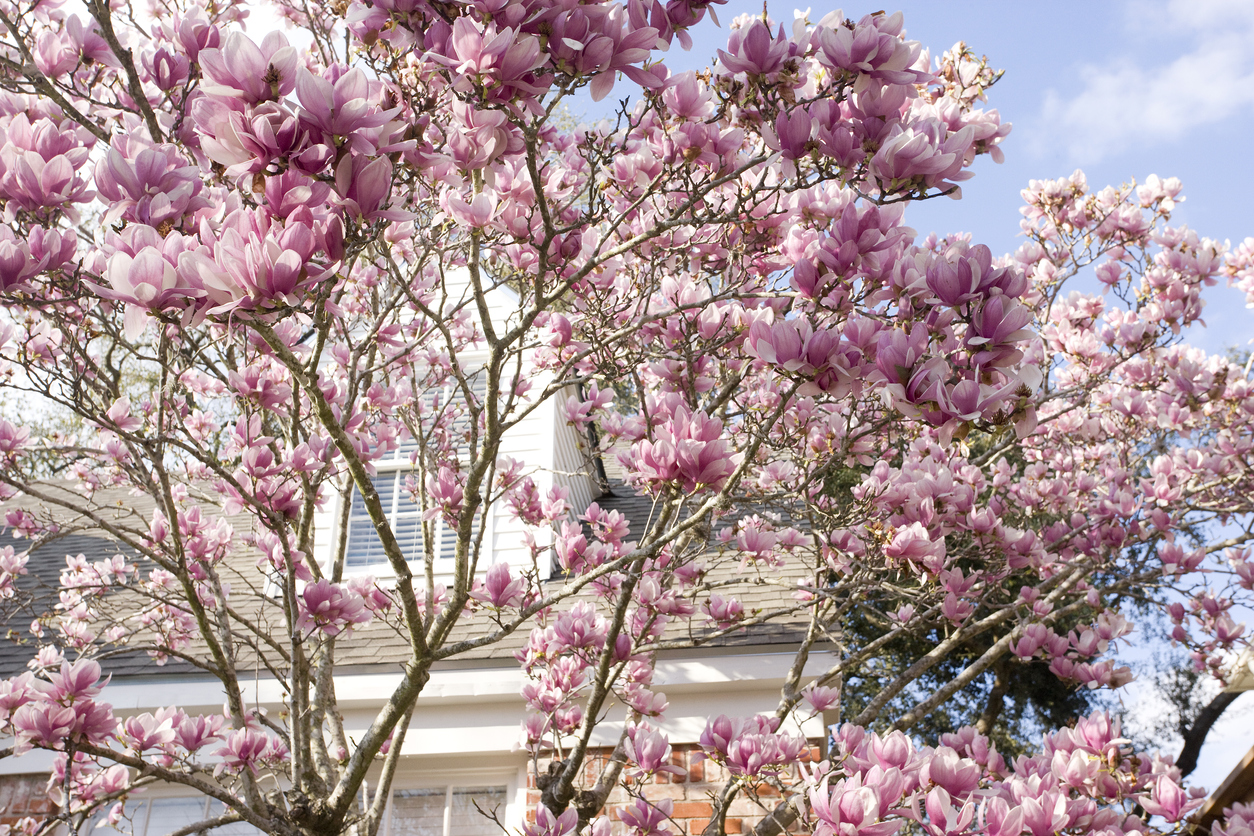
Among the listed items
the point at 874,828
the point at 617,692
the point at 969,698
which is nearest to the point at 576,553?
the point at 617,692

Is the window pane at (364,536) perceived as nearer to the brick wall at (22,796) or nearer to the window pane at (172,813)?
the window pane at (172,813)

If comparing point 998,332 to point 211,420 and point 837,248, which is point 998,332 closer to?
point 837,248

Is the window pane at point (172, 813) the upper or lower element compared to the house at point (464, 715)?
lower

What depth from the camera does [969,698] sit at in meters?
8.16

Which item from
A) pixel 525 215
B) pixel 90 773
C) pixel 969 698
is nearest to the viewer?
pixel 525 215

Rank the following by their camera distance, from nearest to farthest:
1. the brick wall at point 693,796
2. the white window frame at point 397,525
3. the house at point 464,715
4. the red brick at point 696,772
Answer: the brick wall at point 693,796 → the red brick at point 696,772 → the house at point 464,715 → the white window frame at point 397,525

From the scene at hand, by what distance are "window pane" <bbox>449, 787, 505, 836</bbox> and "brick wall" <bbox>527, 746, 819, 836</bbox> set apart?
292mm

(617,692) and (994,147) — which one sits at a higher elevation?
(994,147)

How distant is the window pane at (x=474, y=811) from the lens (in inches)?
184

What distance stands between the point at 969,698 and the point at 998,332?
7484mm

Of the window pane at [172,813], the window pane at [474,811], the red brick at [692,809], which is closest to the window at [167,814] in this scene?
the window pane at [172,813]

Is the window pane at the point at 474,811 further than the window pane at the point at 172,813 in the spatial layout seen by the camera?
No

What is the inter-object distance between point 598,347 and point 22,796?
4630 mm

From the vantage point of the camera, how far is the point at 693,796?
448 centimetres
